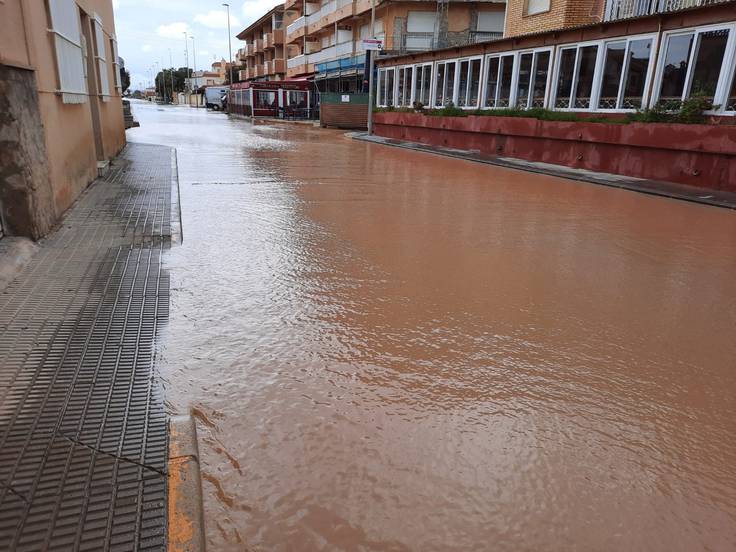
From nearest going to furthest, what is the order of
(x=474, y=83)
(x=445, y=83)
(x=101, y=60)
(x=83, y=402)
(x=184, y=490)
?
(x=184, y=490)
(x=83, y=402)
(x=101, y=60)
(x=474, y=83)
(x=445, y=83)

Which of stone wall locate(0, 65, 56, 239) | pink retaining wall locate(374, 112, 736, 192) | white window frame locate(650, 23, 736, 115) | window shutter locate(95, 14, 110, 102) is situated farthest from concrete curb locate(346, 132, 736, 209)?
stone wall locate(0, 65, 56, 239)

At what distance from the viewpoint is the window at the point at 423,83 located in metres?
24.0

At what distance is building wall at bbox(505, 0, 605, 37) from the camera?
63.3 ft

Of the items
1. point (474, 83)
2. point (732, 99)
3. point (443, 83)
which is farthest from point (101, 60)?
point (443, 83)

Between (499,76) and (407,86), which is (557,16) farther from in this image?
(407,86)

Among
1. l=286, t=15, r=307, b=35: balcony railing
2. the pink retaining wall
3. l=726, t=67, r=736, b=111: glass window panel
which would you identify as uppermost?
l=286, t=15, r=307, b=35: balcony railing

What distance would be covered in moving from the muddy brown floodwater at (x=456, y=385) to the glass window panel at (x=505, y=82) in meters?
13.1

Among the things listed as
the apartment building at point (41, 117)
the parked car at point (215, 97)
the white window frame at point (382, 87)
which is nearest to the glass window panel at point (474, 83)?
the white window frame at point (382, 87)

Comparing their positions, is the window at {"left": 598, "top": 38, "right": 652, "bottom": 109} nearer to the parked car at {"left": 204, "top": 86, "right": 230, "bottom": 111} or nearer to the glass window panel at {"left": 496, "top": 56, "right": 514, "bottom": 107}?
the glass window panel at {"left": 496, "top": 56, "right": 514, "bottom": 107}

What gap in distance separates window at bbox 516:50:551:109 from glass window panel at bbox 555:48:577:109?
52cm

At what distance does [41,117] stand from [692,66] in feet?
42.4

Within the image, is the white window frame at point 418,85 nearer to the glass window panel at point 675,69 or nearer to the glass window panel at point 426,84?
the glass window panel at point 426,84

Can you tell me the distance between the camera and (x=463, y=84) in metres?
21.7

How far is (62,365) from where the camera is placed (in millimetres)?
3438
